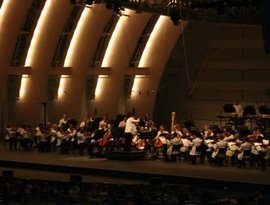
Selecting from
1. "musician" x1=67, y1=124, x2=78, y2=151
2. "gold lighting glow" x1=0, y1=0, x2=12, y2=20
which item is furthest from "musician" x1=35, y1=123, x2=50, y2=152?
"gold lighting glow" x1=0, y1=0, x2=12, y2=20

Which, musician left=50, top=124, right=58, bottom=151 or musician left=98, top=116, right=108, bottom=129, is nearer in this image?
musician left=98, top=116, right=108, bottom=129

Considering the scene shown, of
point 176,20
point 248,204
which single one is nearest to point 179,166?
point 176,20

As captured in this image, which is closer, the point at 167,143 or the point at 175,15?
the point at 167,143

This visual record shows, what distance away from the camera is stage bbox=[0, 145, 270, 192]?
20.2 metres

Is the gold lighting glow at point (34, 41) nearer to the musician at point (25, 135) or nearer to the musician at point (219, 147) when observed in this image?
the musician at point (25, 135)

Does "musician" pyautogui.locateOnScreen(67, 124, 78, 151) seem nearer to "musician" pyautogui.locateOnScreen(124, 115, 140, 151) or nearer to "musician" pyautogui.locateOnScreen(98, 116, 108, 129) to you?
"musician" pyautogui.locateOnScreen(98, 116, 108, 129)

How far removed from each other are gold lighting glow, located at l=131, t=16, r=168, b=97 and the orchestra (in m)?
12.0

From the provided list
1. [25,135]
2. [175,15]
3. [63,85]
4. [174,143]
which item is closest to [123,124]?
[174,143]

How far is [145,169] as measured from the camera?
22.2 metres

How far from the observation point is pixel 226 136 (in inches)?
923

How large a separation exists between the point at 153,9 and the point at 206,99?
49.7 feet

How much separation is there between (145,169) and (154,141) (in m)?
2.93

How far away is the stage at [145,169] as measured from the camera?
20203mm

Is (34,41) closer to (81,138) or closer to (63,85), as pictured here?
(63,85)
